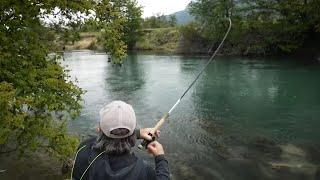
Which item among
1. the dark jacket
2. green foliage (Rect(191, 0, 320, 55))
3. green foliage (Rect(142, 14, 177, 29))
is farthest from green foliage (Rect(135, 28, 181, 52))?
the dark jacket

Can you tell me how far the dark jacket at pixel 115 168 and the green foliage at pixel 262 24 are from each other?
158 ft

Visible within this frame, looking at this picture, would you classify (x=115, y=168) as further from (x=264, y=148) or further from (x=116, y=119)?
(x=264, y=148)

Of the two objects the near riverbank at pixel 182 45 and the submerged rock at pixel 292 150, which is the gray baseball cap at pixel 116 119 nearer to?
the submerged rock at pixel 292 150

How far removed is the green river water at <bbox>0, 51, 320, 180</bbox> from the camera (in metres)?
13.7

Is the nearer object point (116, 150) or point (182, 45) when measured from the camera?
point (116, 150)

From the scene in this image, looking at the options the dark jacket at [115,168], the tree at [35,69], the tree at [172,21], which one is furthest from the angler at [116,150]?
the tree at [172,21]

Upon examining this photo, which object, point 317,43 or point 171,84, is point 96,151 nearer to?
point 171,84

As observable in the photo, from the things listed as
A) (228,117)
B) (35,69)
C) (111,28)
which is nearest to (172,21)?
(228,117)

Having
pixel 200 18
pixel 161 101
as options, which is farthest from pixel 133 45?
pixel 161 101

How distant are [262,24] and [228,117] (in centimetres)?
3685

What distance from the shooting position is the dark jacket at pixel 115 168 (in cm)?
365

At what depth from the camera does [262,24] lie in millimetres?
54844

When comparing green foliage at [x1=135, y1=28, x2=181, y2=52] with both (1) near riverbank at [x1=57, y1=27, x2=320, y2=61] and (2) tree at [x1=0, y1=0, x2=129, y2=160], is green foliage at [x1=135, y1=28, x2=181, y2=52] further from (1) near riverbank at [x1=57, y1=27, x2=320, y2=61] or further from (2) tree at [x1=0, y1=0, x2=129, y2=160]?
(2) tree at [x1=0, y1=0, x2=129, y2=160]

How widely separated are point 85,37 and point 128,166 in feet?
262
